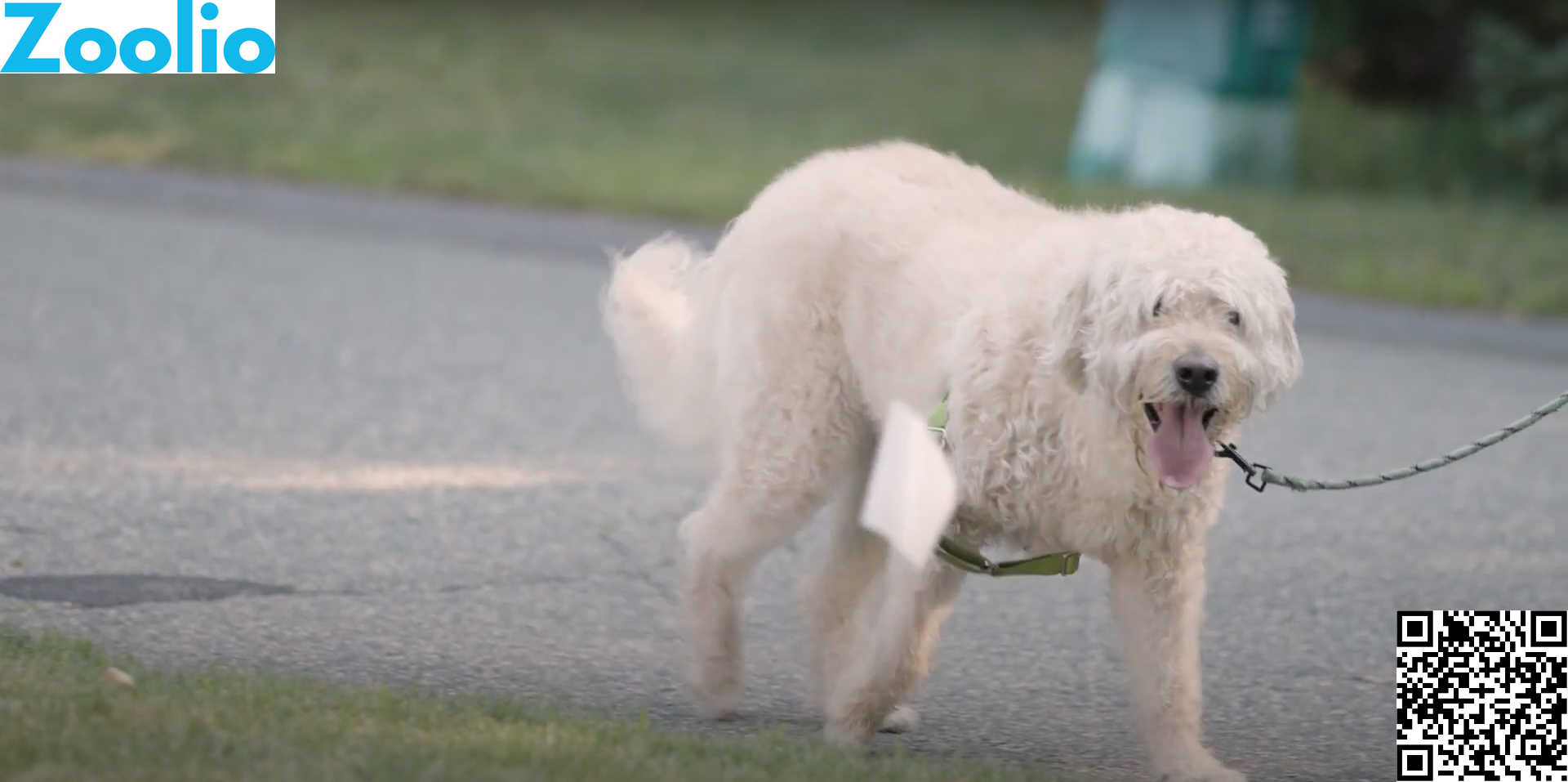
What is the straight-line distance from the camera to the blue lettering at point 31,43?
641 inches

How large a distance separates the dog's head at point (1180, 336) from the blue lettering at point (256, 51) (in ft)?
52.1

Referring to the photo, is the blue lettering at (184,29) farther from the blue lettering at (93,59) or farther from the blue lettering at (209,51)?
the blue lettering at (93,59)

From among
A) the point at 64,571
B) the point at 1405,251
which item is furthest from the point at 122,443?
the point at 1405,251

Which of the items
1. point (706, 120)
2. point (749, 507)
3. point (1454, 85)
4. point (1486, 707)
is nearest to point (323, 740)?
point (749, 507)

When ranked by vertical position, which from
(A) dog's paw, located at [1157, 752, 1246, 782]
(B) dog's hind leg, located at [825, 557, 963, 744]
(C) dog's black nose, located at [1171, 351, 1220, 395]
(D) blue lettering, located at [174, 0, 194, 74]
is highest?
(D) blue lettering, located at [174, 0, 194, 74]

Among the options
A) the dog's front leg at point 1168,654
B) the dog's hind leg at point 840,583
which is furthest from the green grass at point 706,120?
the dog's front leg at point 1168,654

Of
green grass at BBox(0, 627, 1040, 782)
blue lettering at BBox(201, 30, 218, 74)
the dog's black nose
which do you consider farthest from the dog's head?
blue lettering at BBox(201, 30, 218, 74)

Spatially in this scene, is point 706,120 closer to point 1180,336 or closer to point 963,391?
point 963,391

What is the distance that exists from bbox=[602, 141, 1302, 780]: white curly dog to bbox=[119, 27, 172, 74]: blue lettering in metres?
12.2

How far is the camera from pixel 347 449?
8945mm

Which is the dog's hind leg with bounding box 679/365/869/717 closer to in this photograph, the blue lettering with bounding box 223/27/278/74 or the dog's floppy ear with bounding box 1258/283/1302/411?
the dog's floppy ear with bounding box 1258/283/1302/411

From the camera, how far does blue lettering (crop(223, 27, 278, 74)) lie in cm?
2048

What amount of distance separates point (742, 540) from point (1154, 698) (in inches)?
46.0

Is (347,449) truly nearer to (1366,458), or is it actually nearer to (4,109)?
(1366,458)
